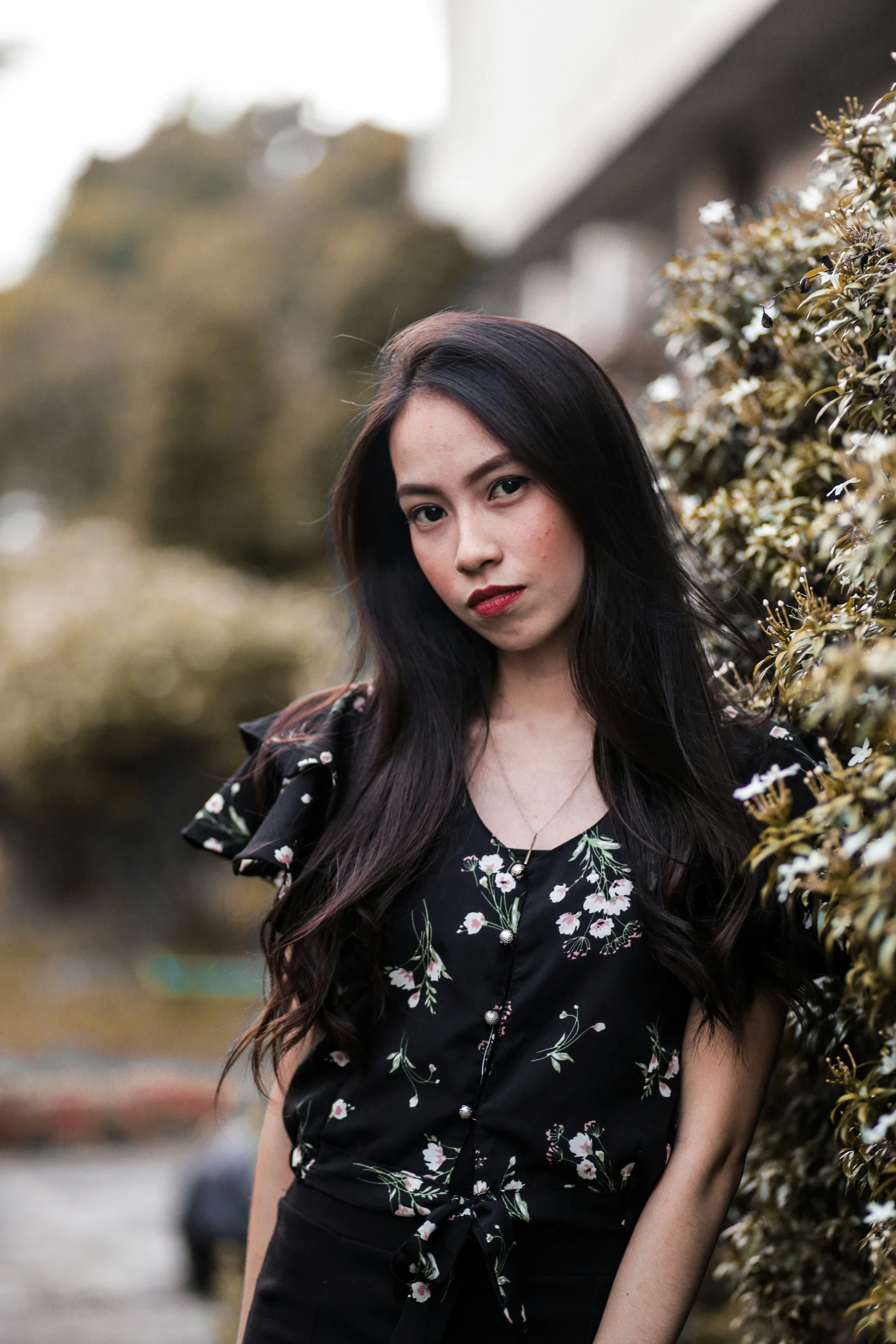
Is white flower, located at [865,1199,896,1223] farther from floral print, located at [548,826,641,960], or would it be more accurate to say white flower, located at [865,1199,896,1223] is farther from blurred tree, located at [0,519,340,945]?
blurred tree, located at [0,519,340,945]

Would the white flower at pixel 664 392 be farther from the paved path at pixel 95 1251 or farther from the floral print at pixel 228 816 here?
the paved path at pixel 95 1251

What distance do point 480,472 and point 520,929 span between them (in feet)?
1.93

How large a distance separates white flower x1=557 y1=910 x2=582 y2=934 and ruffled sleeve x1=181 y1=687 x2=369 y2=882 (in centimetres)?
40

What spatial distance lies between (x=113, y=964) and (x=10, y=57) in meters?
6.02

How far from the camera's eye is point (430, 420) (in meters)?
1.77

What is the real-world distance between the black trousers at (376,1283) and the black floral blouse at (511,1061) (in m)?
0.03

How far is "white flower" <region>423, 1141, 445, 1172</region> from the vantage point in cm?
171

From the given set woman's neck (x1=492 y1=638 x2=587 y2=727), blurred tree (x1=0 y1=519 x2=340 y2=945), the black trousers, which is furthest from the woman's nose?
blurred tree (x1=0 y1=519 x2=340 y2=945)

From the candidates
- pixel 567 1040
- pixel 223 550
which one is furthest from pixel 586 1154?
pixel 223 550

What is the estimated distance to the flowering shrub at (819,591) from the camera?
4.10 feet

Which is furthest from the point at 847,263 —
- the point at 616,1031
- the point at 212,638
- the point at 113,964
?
the point at 113,964

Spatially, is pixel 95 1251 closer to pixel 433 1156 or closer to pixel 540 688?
pixel 433 1156

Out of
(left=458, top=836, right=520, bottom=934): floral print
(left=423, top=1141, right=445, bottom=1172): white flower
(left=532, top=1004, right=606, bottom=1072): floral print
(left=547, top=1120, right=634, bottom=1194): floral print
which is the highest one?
(left=458, top=836, right=520, bottom=934): floral print

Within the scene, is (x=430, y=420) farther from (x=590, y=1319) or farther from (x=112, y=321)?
(x=112, y=321)
